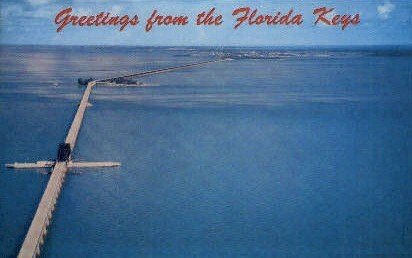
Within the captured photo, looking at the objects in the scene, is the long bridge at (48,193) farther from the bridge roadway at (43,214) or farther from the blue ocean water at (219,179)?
the blue ocean water at (219,179)

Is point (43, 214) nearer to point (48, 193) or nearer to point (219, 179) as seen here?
point (48, 193)

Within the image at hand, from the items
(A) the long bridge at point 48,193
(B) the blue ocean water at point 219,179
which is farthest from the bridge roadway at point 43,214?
(B) the blue ocean water at point 219,179

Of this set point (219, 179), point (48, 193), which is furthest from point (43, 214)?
point (219, 179)

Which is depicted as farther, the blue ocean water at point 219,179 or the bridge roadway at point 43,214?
the blue ocean water at point 219,179

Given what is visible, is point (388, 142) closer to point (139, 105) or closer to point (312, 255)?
point (312, 255)

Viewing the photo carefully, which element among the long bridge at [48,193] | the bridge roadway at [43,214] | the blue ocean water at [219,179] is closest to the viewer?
the bridge roadway at [43,214]

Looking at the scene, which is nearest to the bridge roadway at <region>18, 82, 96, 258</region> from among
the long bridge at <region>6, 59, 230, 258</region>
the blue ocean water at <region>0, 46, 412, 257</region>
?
the long bridge at <region>6, 59, 230, 258</region>

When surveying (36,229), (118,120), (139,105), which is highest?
(139,105)

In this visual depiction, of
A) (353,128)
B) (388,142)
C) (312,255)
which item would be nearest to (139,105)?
(353,128)
